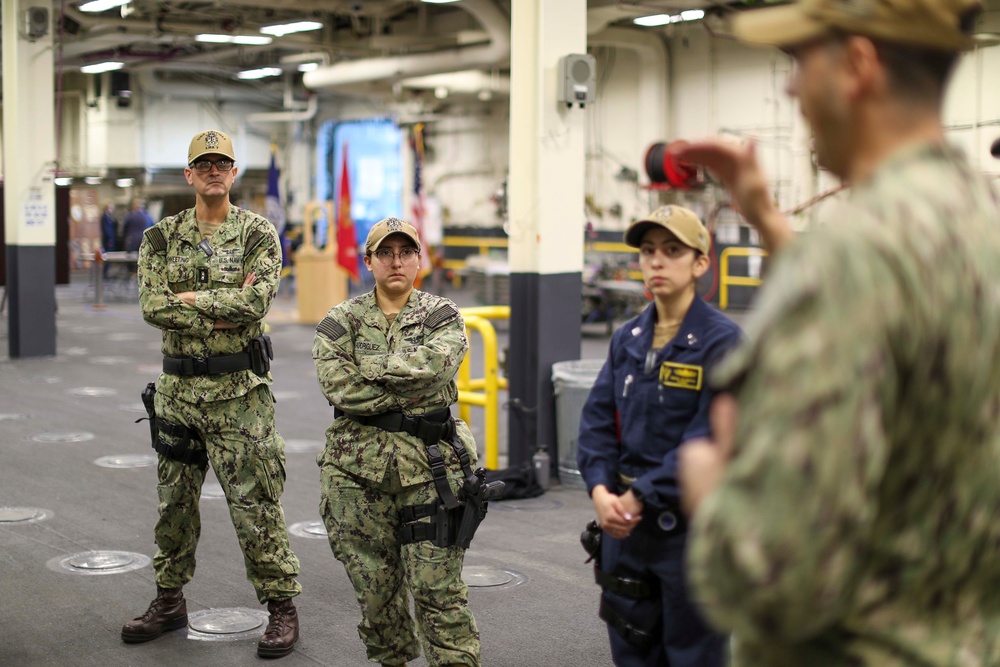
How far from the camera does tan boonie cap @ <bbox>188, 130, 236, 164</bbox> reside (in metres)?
4.40

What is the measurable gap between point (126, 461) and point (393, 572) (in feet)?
15.4

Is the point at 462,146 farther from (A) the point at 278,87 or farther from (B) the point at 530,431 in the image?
A: (B) the point at 530,431

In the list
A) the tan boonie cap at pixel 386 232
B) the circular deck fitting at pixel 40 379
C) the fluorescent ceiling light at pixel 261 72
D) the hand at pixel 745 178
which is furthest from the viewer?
the fluorescent ceiling light at pixel 261 72

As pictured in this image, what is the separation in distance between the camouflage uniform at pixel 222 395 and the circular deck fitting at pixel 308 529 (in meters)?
1.54

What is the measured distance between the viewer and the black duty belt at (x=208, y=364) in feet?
14.4

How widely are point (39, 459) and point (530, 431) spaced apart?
3.52m

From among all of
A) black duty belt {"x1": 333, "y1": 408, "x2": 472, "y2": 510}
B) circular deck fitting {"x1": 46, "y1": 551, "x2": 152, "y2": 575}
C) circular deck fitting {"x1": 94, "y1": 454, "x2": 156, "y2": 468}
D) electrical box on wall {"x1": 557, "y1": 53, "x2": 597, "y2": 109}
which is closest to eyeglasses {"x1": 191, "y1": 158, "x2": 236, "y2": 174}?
black duty belt {"x1": 333, "y1": 408, "x2": 472, "y2": 510}

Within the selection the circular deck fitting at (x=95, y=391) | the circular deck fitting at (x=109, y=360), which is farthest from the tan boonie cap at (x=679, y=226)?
the circular deck fitting at (x=109, y=360)

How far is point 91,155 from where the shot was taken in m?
28.0

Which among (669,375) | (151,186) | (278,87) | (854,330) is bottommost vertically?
(669,375)

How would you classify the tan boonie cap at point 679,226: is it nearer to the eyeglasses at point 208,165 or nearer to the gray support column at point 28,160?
the eyeglasses at point 208,165

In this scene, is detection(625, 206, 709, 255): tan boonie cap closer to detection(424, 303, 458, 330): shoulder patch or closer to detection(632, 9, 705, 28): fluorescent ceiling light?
detection(424, 303, 458, 330): shoulder patch

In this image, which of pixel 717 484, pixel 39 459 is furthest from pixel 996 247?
pixel 39 459

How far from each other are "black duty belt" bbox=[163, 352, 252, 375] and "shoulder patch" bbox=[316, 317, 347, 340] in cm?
69
